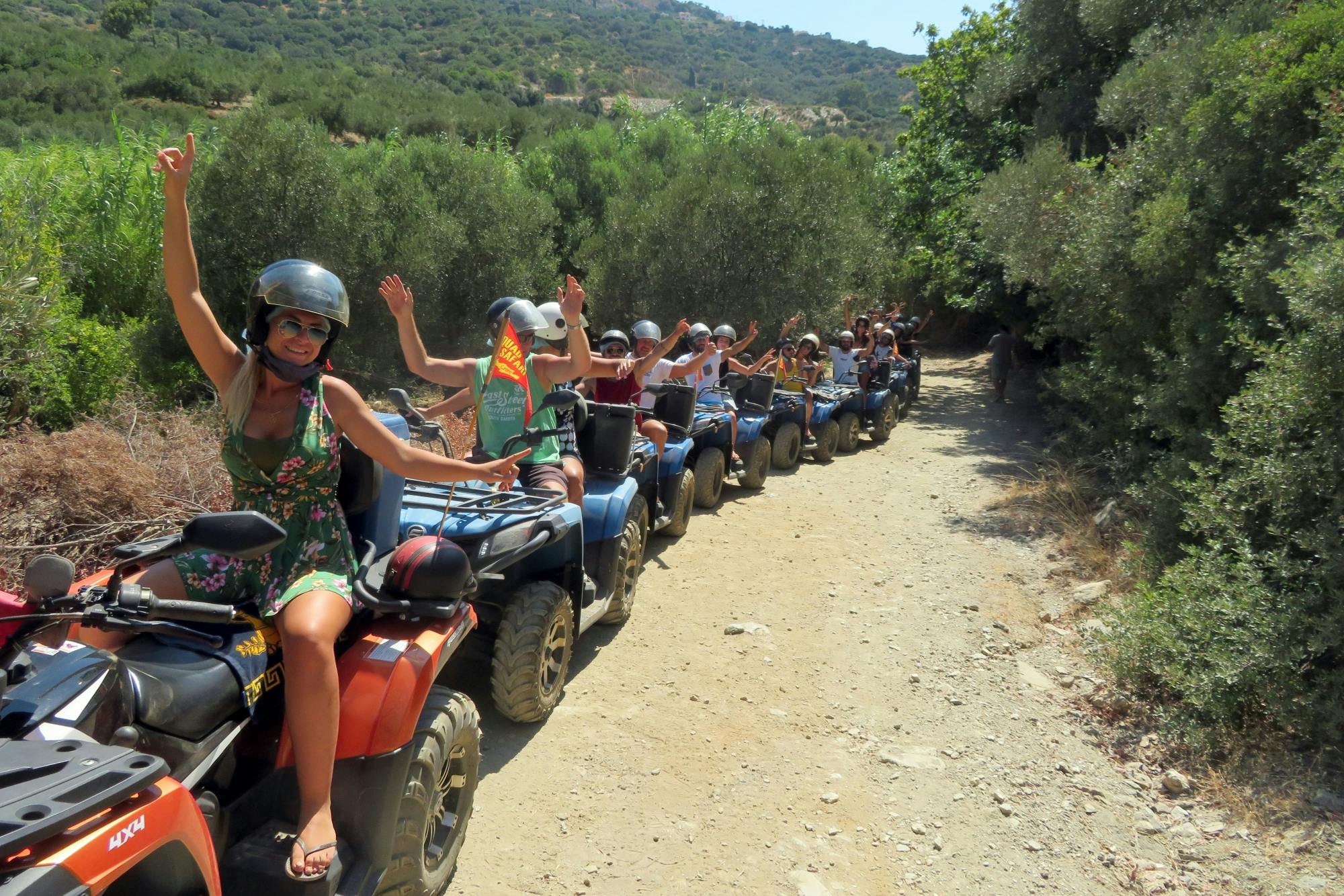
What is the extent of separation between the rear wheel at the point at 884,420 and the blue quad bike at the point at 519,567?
10037mm

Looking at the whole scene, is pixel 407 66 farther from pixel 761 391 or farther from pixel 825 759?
pixel 825 759

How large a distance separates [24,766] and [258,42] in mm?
85865

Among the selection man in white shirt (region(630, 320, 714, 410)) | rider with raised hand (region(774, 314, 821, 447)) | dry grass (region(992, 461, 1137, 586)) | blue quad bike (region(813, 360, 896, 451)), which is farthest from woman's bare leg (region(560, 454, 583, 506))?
blue quad bike (region(813, 360, 896, 451))

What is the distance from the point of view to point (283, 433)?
9.48 feet

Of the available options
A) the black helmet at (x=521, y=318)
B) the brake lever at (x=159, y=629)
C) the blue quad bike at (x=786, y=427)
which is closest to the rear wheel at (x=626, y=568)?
the black helmet at (x=521, y=318)

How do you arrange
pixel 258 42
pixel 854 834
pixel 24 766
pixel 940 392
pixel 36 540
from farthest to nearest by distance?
pixel 258 42, pixel 940 392, pixel 36 540, pixel 854 834, pixel 24 766

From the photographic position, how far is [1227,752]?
478 centimetres

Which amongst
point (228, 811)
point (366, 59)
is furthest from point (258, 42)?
point (228, 811)

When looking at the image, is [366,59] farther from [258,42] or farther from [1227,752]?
[1227,752]

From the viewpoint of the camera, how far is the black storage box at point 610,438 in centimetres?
611

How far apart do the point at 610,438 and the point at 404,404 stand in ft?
6.72

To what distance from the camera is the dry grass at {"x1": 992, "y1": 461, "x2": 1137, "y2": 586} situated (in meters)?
7.84

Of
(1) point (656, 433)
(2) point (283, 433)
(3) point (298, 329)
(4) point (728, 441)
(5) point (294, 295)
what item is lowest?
(4) point (728, 441)

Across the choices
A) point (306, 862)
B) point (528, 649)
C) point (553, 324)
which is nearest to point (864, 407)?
point (553, 324)
